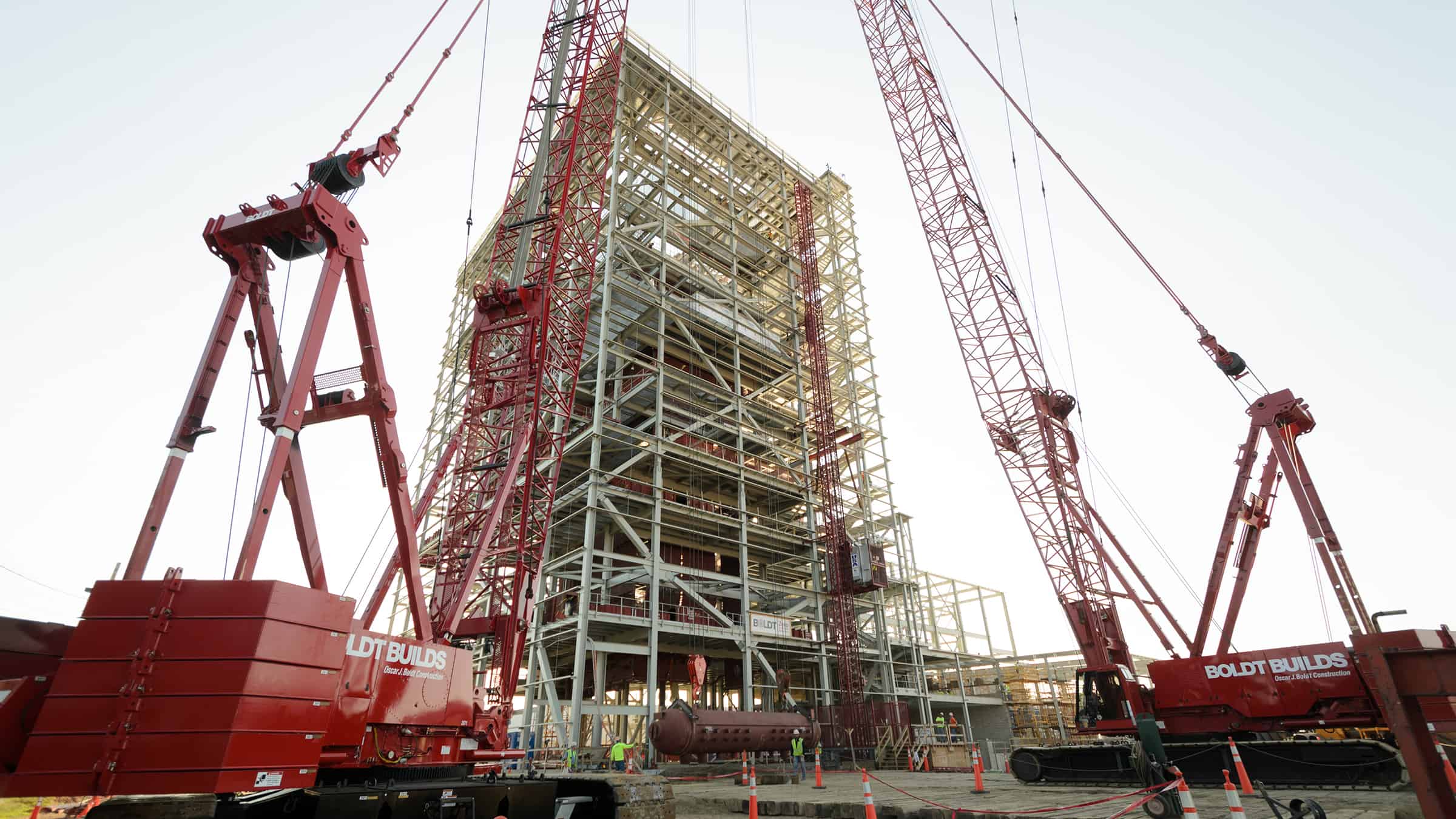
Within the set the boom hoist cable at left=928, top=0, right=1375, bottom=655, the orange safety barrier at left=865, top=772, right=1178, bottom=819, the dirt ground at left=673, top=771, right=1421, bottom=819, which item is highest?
the boom hoist cable at left=928, top=0, right=1375, bottom=655

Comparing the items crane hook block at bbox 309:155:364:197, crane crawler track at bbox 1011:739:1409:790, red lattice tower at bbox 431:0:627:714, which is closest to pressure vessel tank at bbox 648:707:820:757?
red lattice tower at bbox 431:0:627:714

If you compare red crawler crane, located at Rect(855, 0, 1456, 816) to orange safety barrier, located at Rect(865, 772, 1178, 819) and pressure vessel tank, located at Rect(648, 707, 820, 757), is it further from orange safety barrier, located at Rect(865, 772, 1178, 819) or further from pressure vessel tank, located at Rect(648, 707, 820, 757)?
pressure vessel tank, located at Rect(648, 707, 820, 757)

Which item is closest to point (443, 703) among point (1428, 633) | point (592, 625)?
point (1428, 633)

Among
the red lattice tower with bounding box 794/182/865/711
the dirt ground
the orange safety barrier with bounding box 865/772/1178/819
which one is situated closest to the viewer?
the orange safety barrier with bounding box 865/772/1178/819

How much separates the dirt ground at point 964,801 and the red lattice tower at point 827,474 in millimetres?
15795

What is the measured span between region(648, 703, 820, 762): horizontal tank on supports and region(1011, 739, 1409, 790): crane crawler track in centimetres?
970

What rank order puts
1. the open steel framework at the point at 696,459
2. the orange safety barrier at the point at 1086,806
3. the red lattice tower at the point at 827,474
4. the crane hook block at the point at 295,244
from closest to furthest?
the orange safety barrier at the point at 1086,806 → the crane hook block at the point at 295,244 → the open steel framework at the point at 696,459 → the red lattice tower at the point at 827,474

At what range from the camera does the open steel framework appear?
31.5 metres

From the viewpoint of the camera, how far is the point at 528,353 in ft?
67.8

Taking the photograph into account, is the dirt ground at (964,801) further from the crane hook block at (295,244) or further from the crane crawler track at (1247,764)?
the crane hook block at (295,244)

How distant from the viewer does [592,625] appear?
103 feet

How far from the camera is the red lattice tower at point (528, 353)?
1783 centimetres

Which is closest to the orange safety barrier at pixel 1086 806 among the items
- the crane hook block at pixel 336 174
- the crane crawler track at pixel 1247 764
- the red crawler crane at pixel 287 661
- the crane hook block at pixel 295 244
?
the crane crawler track at pixel 1247 764

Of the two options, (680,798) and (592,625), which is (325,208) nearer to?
(680,798)
